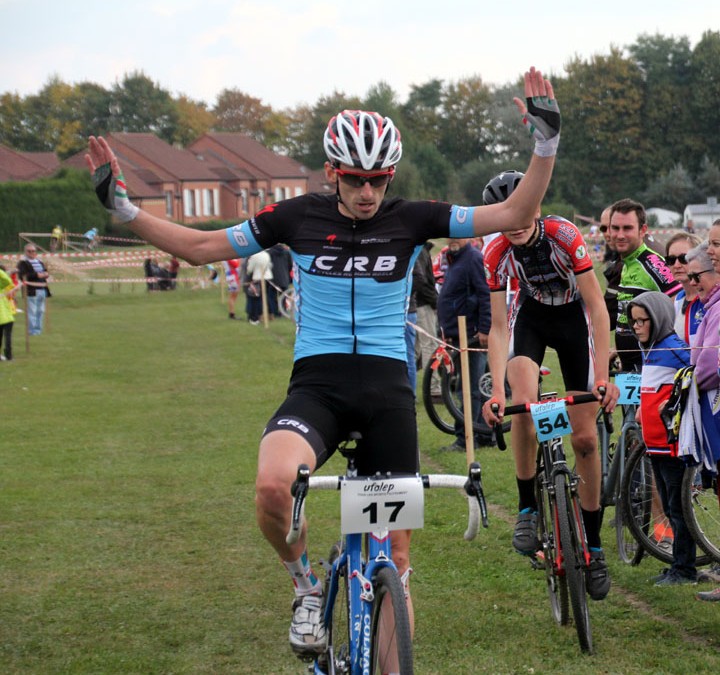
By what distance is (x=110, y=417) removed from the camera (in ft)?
52.5

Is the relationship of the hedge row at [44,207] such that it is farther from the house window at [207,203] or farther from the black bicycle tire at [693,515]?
the black bicycle tire at [693,515]

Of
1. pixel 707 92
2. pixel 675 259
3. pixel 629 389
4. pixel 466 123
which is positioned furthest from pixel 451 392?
pixel 466 123

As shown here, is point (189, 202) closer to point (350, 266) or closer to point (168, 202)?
point (168, 202)

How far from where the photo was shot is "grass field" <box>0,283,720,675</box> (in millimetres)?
6145

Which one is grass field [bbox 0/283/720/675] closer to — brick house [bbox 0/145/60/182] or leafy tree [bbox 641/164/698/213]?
leafy tree [bbox 641/164/698/213]

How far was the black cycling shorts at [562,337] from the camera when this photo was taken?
269 inches

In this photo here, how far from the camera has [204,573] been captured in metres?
7.94

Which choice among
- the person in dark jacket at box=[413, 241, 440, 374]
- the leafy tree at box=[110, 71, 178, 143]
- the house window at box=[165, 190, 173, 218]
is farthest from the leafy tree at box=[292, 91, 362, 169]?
the person in dark jacket at box=[413, 241, 440, 374]

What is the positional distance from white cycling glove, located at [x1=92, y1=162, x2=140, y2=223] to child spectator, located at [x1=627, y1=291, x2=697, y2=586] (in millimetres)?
3260

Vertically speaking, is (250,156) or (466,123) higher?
(466,123)

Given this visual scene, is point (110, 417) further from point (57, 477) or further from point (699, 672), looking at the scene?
point (699, 672)

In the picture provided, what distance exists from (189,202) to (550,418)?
104 m

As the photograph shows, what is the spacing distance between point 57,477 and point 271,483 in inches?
295

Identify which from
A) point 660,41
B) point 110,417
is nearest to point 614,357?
point 110,417
